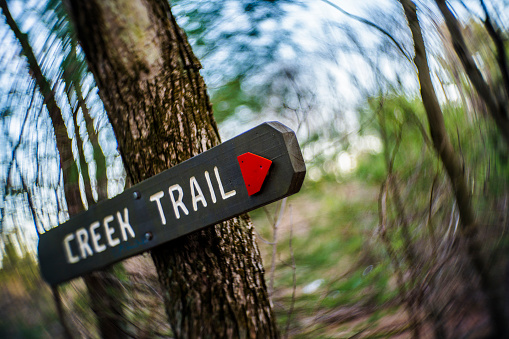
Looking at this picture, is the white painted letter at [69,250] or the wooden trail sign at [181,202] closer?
the wooden trail sign at [181,202]

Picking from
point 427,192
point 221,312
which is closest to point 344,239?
point 427,192

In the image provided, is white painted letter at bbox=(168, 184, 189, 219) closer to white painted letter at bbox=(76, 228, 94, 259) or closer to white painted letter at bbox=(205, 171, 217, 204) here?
white painted letter at bbox=(205, 171, 217, 204)

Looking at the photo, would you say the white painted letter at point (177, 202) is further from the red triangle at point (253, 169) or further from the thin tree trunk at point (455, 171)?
the thin tree trunk at point (455, 171)

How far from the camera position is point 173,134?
102cm

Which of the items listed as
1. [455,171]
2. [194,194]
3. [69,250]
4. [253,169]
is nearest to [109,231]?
[69,250]

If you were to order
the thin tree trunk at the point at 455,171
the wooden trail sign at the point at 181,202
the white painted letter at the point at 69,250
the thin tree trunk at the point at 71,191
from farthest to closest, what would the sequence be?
the thin tree trunk at the point at 71,191
the thin tree trunk at the point at 455,171
the white painted letter at the point at 69,250
the wooden trail sign at the point at 181,202

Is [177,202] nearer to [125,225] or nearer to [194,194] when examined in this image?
[194,194]

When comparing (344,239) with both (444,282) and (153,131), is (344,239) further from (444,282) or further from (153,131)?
(153,131)

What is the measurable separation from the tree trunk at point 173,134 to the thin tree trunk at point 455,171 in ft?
2.62

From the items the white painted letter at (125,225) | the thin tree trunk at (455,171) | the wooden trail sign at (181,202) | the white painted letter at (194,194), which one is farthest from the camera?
the thin tree trunk at (455,171)

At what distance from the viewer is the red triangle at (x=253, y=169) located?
2.45 ft

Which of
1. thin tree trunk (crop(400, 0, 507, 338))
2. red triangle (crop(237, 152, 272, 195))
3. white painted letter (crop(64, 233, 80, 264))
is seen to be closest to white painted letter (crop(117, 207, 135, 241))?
white painted letter (crop(64, 233, 80, 264))

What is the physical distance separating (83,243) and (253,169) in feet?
2.07

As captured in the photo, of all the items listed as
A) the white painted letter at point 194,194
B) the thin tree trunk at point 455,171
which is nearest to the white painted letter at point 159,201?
the white painted letter at point 194,194
